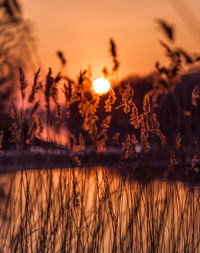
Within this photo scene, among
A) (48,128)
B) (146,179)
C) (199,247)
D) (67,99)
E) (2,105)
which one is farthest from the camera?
(2,105)

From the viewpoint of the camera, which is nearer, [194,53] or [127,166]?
[194,53]

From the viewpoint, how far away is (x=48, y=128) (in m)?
2.54

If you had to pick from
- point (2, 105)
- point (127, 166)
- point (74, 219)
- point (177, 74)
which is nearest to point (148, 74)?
point (127, 166)

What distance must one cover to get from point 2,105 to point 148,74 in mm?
10781

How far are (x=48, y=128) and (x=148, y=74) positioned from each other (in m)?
0.73

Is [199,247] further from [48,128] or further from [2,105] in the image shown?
[2,105]

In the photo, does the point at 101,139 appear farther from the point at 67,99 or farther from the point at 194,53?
the point at 194,53

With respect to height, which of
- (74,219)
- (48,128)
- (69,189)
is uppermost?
(48,128)

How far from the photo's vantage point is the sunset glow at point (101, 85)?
2.34 meters

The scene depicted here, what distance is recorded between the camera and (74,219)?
102 inches

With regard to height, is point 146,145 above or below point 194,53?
below

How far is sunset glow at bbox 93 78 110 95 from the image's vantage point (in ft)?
7.68

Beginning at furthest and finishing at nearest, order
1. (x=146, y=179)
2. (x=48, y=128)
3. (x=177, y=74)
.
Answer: (x=48, y=128)
(x=146, y=179)
(x=177, y=74)

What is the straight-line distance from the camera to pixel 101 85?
2502 millimetres
